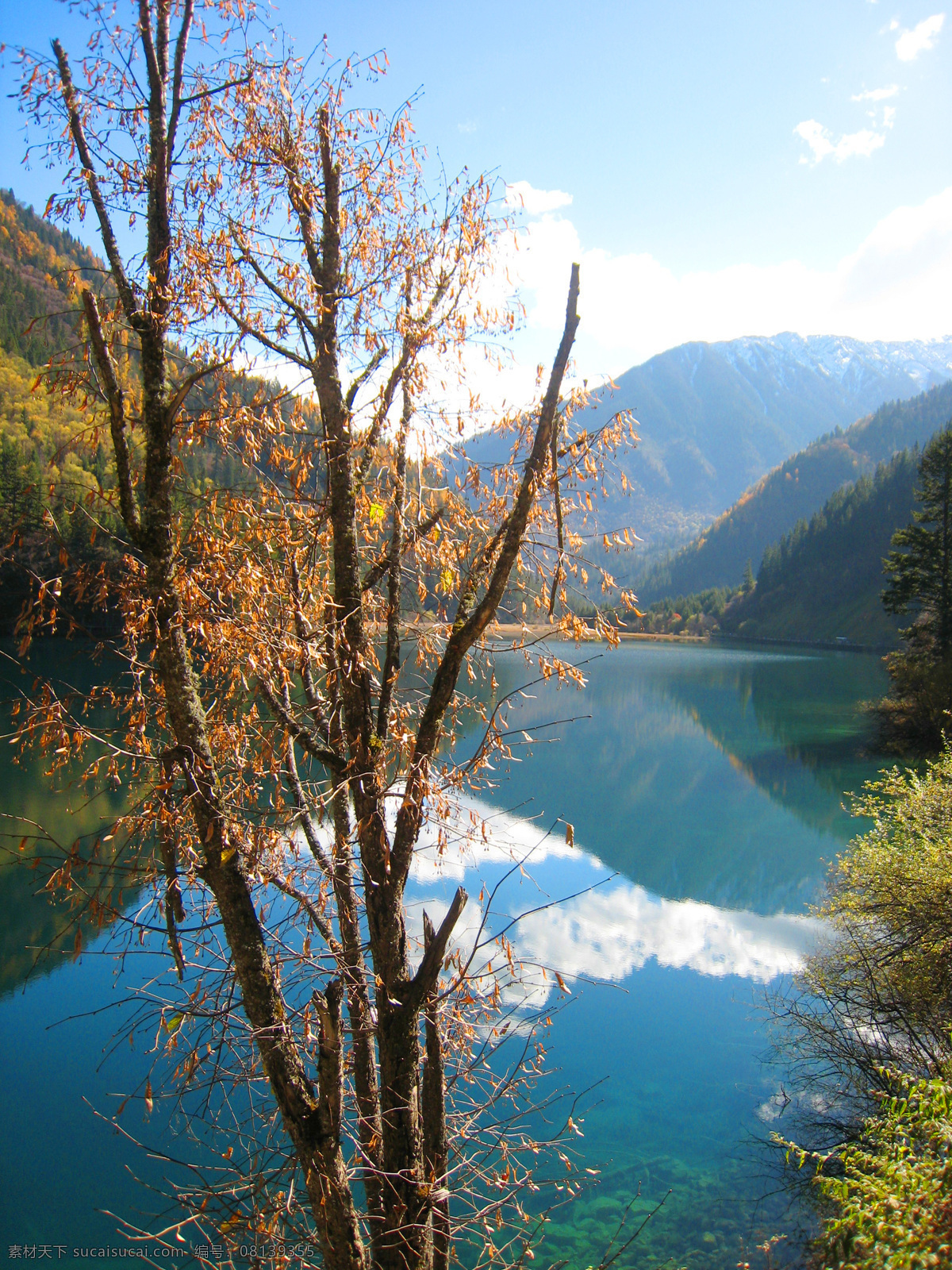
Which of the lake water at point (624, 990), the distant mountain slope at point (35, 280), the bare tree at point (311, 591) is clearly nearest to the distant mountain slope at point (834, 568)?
the lake water at point (624, 990)

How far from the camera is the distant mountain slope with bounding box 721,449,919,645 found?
351 ft

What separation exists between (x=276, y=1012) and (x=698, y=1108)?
28.1 feet

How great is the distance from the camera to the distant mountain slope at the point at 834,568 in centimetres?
10706

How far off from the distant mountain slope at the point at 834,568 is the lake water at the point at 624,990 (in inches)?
3434

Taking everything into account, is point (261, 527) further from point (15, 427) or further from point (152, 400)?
point (15, 427)

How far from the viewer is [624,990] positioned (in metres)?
10.6

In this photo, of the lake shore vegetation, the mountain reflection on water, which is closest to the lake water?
the mountain reflection on water

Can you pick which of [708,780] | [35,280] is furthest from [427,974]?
[35,280]

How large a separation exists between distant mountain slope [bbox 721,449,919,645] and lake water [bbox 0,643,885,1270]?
286ft

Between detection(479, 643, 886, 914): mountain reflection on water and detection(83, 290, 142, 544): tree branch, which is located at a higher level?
detection(83, 290, 142, 544): tree branch

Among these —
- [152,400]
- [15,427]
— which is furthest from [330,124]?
[15,427]

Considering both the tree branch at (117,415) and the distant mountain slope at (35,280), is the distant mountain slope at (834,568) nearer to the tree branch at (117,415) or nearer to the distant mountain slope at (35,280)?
the distant mountain slope at (35,280)

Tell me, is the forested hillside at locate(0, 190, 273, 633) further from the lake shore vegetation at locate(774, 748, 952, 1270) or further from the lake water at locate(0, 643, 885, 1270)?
the lake shore vegetation at locate(774, 748, 952, 1270)

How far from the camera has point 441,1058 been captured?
430 cm
